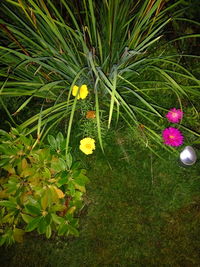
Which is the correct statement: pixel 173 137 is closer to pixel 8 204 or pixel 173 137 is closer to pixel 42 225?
pixel 42 225

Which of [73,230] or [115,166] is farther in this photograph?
[115,166]

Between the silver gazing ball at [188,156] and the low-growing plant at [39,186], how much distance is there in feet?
1.77

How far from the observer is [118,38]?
1.37m

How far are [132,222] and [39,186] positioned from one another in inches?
21.3

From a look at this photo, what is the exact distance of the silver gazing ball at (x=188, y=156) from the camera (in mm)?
1327

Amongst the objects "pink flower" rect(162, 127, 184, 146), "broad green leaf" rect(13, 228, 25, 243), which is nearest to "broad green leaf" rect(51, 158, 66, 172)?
"broad green leaf" rect(13, 228, 25, 243)

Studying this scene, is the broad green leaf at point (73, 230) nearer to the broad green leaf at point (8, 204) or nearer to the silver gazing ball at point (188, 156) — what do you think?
the broad green leaf at point (8, 204)

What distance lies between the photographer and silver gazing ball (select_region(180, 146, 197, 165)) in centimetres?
133

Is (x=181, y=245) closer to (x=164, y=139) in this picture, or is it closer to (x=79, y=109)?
(x=164, y=139)

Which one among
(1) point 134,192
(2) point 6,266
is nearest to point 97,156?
(1) point 134,192

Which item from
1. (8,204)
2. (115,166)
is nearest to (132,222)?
(115,166)

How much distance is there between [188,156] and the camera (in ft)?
4.36

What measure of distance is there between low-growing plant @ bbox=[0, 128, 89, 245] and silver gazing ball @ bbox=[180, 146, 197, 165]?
54 cm

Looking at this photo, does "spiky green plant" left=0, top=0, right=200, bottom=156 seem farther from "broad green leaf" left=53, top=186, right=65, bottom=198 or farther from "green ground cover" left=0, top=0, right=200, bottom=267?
"broad green leaf" left=53, top=186, right=65, bottom=198
